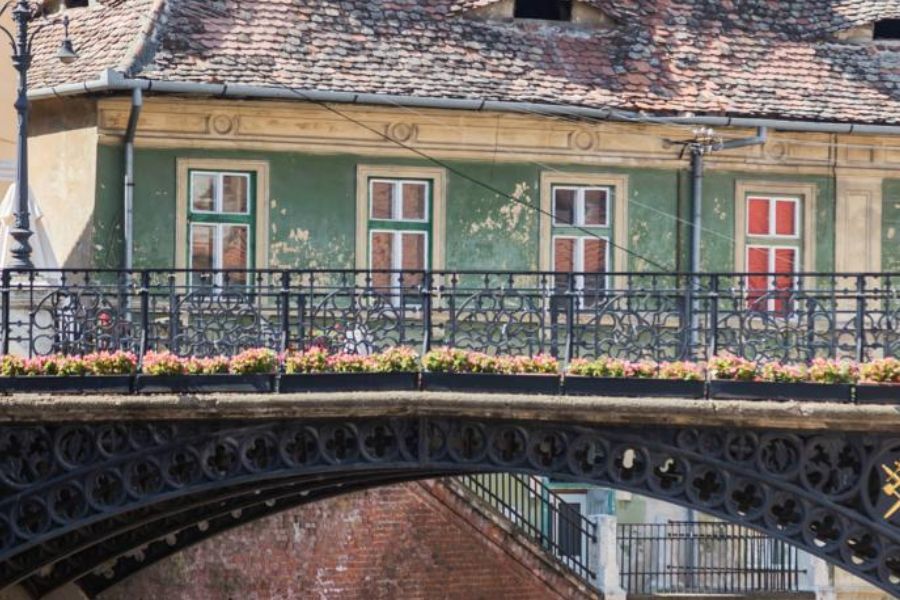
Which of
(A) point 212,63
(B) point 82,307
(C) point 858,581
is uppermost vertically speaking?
(A) point 212,63

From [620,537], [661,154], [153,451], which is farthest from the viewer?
[620,537]

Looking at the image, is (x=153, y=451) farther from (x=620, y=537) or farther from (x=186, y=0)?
(x=620, y=537)

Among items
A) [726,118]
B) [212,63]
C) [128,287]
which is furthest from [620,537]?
[128,287]

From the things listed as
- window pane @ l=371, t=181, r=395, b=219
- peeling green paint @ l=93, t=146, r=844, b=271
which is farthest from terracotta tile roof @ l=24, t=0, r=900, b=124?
window pane @ l=371, t=181, r=395, b=219

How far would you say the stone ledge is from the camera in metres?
30.1

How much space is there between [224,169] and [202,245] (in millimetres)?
843

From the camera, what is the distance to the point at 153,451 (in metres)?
30.5

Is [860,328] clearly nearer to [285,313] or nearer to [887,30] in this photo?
[285,313]

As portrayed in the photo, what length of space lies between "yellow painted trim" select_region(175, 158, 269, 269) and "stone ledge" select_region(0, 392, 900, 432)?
6.94 m

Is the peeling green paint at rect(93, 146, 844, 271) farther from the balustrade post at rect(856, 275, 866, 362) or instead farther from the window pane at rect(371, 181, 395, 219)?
the balustrade post at rect(856, 275, 866, 362)

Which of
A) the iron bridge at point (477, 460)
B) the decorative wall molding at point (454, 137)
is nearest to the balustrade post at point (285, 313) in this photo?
the iron bridge at point (477, 460)

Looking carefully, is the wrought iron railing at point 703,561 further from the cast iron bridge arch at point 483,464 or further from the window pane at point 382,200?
the cast iron bridge arch at point 483,464

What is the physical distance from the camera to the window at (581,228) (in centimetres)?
3906

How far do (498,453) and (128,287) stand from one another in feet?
11.9
